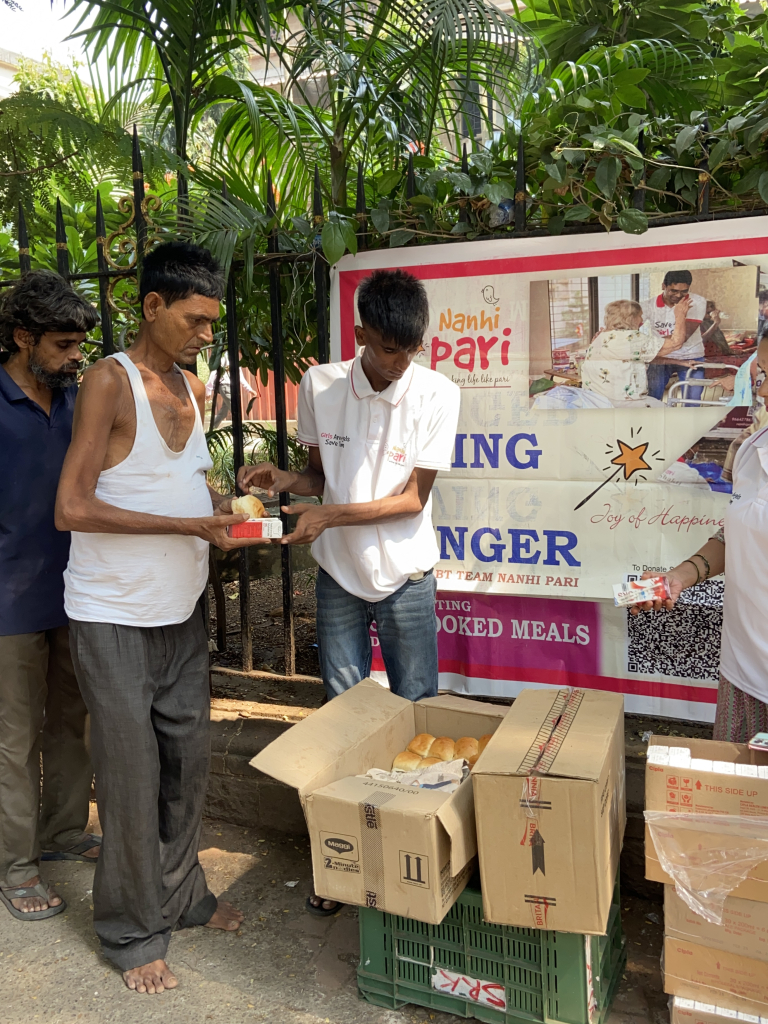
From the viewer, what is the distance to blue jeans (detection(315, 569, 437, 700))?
2.75 meters

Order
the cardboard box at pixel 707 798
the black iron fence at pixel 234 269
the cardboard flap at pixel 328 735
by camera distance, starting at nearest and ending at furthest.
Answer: the cardboard box at pixel 707 798, the cardboard flap at pixel 328 735, the black iron fence at pixel 234 269

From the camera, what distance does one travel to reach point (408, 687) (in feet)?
9.25

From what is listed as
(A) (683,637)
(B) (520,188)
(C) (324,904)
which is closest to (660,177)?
(B) (520,188)

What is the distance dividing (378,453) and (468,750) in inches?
38.9

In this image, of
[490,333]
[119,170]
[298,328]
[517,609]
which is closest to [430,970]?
[517,609]

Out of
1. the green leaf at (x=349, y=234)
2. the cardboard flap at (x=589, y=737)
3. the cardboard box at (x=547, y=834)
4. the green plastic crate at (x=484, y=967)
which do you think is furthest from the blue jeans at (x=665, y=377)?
the green plastic crate at (x=484, y=967)

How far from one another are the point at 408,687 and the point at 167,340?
139 centimetres

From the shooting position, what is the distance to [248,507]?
2.53m

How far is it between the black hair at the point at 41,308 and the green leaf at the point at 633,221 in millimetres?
1874

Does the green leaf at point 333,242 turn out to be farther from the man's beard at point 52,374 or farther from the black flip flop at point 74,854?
the black flip flop at point 74,854

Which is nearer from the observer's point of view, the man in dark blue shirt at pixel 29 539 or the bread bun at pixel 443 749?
the bread bun at pixel 443 749

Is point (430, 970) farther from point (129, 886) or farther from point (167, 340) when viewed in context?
point (167, 340)

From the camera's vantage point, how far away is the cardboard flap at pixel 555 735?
6.65ft

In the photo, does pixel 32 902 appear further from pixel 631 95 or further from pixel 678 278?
pixel 631 95
